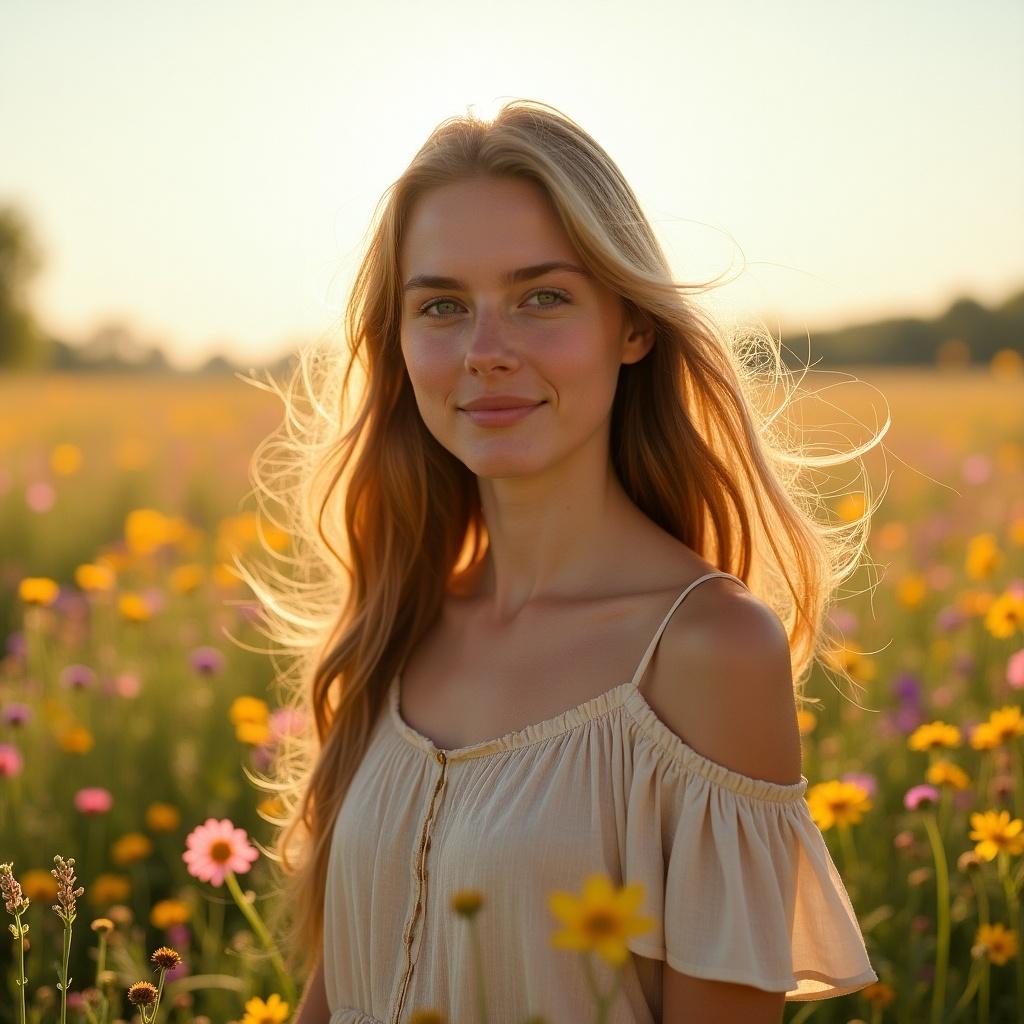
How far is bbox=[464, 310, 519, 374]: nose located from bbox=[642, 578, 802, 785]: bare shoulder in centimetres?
48

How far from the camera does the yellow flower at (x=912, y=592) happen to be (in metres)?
4.41

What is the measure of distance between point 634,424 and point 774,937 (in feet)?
2.95

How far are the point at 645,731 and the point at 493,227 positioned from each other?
0.80m

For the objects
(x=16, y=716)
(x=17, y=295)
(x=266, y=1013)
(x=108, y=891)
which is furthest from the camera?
(x=17, y=295)

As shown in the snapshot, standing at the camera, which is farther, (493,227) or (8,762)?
(8,762)

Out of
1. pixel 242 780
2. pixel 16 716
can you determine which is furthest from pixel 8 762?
pixel 242 780

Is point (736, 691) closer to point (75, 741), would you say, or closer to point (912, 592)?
point (75, 741)

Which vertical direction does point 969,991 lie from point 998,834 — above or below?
below

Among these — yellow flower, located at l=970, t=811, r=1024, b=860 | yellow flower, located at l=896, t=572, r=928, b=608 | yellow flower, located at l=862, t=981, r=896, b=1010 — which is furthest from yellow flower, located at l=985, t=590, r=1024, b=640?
yellow flower, located at l=896, t=572, r=928, b=608

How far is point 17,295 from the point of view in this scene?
4938cm

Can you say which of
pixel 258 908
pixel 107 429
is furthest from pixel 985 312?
pixel 258 908

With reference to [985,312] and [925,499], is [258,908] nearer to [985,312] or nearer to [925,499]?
[925,499]

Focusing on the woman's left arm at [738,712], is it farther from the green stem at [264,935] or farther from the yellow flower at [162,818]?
the yellow flower at [162,818]

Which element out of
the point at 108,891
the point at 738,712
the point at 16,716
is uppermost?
the point at 738,712
